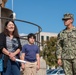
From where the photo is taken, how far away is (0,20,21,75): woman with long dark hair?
276 inches

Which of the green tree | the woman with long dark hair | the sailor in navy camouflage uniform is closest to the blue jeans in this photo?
the woman with long dark hair

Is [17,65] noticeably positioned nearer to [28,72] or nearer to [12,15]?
[28,72]

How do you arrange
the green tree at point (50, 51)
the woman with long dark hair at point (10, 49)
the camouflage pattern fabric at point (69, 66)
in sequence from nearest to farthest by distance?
1. the woman with long dark hair at point (10, 49)
2. the camouflage pattern fabric at point (69, 66)
3. the green tree at point (50, 51)

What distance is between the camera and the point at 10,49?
281 inches

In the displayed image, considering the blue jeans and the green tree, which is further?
the green tree

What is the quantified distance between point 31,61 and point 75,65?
219 cm

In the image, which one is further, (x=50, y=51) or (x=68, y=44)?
(x=50, y=51)

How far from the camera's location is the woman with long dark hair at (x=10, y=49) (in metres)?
7.00

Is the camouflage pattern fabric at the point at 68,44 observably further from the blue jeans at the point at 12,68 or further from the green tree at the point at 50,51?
the green tree at the point at 50,51

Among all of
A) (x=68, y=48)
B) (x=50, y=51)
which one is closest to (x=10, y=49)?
(x=68, y=48)

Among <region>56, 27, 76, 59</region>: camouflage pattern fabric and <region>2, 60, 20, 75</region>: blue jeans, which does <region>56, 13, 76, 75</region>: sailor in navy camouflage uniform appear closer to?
<region>56, 27, 76, 59</region>: camouflage pattern fabric

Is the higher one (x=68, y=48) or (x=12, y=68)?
(x=68, y=48)

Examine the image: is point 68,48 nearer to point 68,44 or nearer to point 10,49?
→ point 68,44

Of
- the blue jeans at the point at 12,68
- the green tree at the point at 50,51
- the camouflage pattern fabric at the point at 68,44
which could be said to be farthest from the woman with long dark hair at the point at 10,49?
the green tree at the point at 50,51
